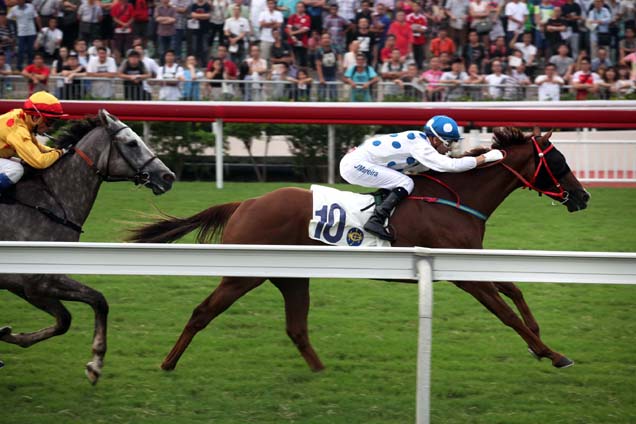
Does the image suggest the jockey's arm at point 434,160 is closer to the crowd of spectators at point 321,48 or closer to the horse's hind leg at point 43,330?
the horse's hind leg at point 43,330

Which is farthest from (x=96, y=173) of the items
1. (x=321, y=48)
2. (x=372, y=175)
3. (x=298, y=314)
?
(x=321, y=48)

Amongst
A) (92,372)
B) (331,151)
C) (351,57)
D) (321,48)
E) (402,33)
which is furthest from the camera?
(402,33)

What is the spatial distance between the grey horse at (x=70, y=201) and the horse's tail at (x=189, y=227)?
0.91 feet

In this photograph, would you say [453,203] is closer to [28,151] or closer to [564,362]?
[564,362]

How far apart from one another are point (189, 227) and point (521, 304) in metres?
2.23

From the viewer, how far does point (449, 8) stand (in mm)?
15078

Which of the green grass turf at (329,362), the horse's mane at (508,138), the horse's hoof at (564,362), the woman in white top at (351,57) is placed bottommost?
the green grass turf at (329,362)

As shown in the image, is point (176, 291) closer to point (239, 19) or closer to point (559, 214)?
point (559, 214)

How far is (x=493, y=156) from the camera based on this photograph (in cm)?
626

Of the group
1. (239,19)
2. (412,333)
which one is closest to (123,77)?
(239,19)

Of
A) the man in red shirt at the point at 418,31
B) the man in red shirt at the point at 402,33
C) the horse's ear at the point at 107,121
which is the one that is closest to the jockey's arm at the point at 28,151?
the horse's ear at the point at 107,121

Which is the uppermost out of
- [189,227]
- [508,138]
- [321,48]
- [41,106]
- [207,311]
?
[321,48]

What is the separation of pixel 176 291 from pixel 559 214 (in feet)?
15.7

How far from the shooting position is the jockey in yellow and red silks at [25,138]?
19.4 feet
